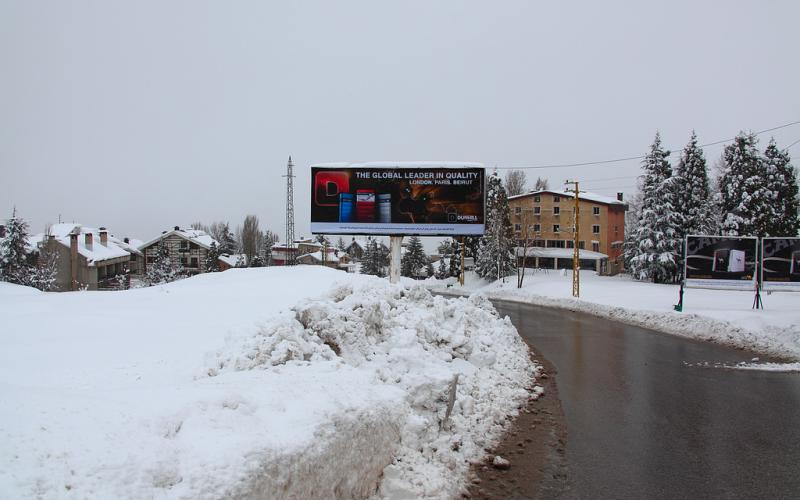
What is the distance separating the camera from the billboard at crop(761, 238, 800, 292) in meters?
21.0

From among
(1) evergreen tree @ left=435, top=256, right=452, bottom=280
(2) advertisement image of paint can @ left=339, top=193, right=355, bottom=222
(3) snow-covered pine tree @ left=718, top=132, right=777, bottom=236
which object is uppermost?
(3) snow-covered pine tree @ left=718, top=132, right=777, bottom=236

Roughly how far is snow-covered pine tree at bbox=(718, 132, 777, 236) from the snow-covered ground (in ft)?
47.2

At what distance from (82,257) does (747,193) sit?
59494 millimetres

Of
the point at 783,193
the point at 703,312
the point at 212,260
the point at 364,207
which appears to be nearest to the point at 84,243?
the point at 212,260

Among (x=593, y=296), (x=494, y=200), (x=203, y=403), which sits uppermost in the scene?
(x=494, y=200)

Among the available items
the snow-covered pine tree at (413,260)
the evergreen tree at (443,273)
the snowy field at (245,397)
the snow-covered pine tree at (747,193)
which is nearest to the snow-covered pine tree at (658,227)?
the snow-covered pine tree at (747,193)

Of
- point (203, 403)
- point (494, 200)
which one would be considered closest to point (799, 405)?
point (203, 403)

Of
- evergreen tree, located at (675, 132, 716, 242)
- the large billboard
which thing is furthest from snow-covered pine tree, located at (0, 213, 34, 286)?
evergreen tree, located at (675, 132, 716, 242)

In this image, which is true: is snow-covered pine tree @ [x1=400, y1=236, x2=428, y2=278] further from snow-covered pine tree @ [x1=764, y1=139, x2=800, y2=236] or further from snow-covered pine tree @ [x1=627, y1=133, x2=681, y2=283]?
snow-covered pine tree @ [x1=764, y1=139, x2=800, y2=236]

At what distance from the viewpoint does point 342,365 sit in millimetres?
6336

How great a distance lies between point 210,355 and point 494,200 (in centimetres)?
5222

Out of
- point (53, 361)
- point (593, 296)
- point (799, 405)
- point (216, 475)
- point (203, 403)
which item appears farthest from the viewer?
point (593, 296)

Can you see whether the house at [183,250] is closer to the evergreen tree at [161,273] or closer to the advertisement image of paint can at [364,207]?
the evergreen tree at [161,273]

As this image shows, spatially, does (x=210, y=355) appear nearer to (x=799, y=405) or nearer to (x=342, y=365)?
(x=342, y=365)
